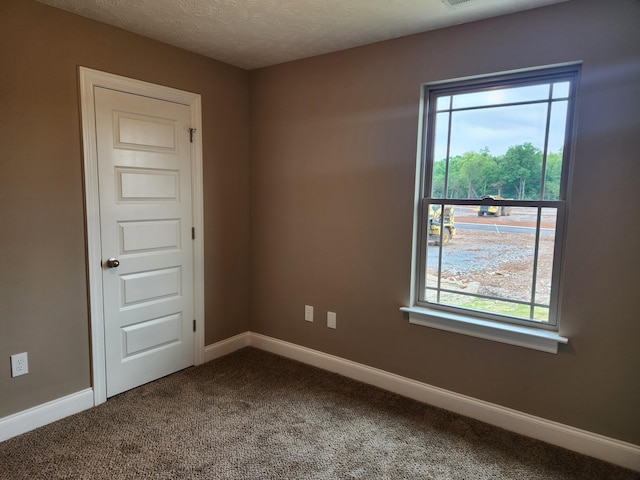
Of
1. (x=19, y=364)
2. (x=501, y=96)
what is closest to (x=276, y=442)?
(x=19, y=364)

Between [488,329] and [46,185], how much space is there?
2.79 meters

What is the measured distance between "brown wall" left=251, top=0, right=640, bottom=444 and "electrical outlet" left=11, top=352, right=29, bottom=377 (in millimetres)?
1752

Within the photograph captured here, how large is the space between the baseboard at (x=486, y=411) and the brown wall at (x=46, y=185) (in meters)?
1.70

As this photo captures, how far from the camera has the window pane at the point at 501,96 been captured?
2.25 meters

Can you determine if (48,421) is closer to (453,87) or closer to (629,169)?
(453,87)

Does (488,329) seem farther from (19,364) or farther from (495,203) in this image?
(19,364)

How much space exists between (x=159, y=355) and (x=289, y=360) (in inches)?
41.2

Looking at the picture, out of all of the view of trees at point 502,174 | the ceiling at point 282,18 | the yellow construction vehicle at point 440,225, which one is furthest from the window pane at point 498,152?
the ceiling at point 282,18

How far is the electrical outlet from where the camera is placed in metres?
2.22

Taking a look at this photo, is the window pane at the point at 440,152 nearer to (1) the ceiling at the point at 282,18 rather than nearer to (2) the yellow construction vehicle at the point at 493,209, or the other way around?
(2) the yellow construction vehicle at the point at 493,209

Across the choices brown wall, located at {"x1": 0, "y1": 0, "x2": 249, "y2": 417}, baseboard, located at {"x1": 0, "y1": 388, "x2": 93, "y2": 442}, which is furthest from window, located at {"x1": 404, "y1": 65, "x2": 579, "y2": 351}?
baseboard, located at {"x1": 0, "y1": 388, "x2": 93, "y2": 442}

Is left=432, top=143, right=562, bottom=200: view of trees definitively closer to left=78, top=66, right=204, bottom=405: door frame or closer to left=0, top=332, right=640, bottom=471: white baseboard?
left=0, top=332, right=640, bottom=471: white baseboard

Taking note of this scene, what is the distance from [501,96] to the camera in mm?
2377

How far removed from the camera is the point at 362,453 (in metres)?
2.14
